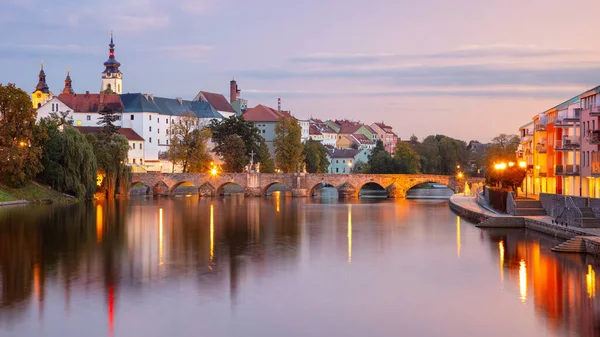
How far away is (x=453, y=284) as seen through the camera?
82.3ft

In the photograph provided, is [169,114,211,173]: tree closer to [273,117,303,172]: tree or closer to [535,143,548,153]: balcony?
[273,117,303,172]: tree

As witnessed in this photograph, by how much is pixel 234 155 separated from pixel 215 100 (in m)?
41.0

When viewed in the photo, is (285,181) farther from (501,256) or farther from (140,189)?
(501,256)

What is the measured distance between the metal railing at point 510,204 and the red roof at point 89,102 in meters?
67.6

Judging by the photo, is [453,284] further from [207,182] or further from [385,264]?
[207,182]

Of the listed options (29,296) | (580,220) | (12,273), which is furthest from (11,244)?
(580,220)

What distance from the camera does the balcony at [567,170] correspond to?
43156 mm

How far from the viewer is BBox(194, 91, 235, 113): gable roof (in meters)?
125

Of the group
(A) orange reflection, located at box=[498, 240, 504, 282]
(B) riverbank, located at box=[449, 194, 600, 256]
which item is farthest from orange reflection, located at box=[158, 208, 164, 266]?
(B) riverbank, located at box=[449, 194, 600, 256]

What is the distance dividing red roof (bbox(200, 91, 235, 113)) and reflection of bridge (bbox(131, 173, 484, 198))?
44.5 meters

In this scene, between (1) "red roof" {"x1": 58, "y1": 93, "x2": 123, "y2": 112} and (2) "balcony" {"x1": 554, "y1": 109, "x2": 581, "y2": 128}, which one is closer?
(2) "balcony" {"x1": 554, "y1": 109, "x2": 581, "y2": 128}

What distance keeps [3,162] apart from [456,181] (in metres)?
40.7

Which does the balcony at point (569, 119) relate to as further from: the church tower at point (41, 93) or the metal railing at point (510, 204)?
the church tower at point (41, 93)

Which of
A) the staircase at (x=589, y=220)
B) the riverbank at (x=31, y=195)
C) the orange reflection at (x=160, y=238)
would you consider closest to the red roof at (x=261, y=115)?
the riverbank at (x=31, y=195)
